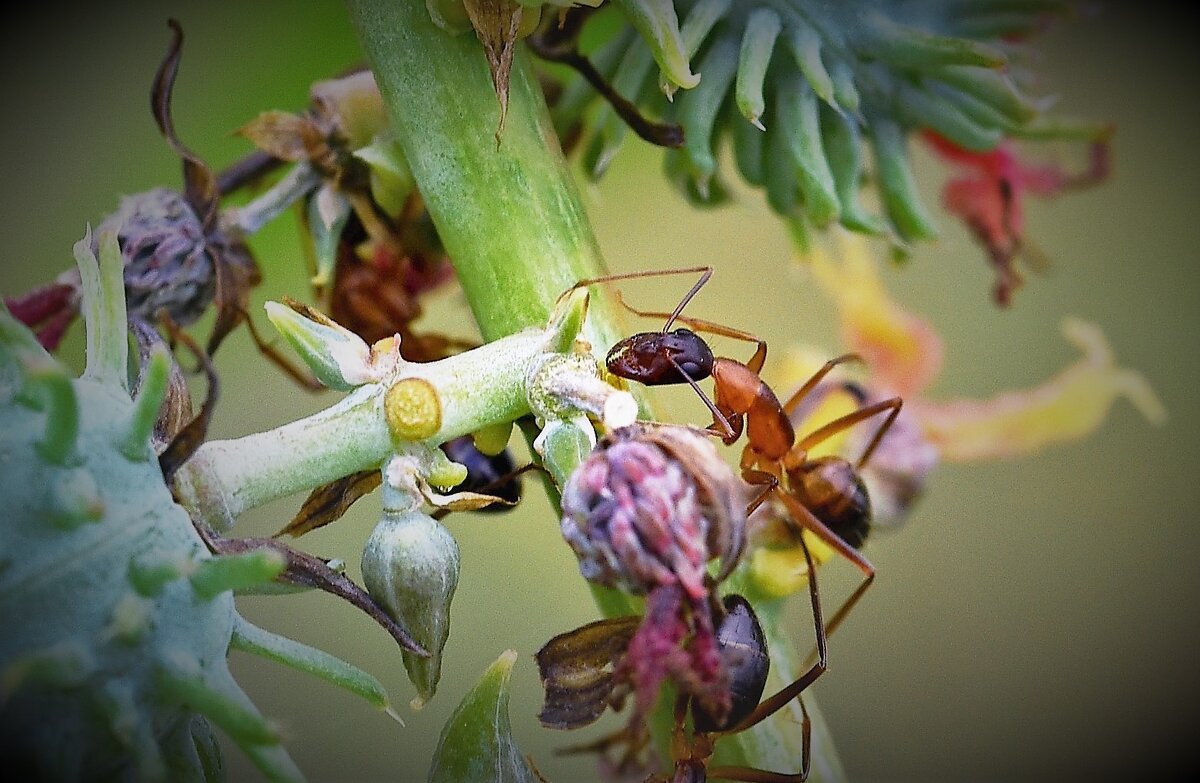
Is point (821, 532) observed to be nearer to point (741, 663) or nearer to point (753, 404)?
point (753, 404)

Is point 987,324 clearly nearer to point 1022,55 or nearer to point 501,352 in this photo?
point 1022,55

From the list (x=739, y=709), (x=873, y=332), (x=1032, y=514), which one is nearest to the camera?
(x=739, y=709)

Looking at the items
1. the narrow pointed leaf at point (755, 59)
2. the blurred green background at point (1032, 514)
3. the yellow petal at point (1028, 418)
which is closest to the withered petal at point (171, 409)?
the narrow pointed leaf at point (755, 59)

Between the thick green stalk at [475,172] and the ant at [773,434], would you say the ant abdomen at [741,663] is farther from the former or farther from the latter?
the thick green stalk at [475,172]

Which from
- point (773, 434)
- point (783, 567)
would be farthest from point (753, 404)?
point (783, 567)

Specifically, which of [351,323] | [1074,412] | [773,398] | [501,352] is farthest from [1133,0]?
[501,352]

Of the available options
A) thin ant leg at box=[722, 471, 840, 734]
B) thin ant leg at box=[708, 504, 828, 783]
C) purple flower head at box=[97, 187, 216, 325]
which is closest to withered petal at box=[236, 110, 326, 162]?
purple flower head at box=[97, 187, 216, 325]
